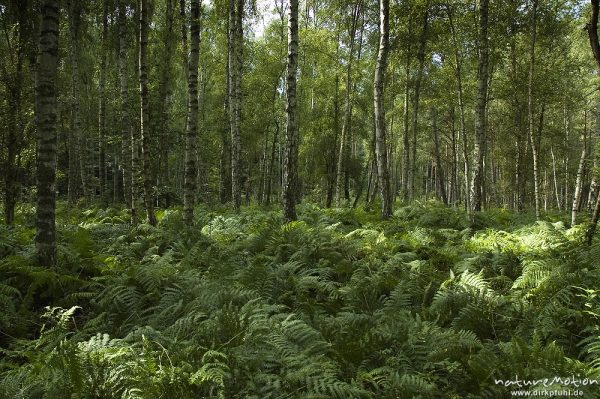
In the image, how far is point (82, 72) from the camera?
24172 millimetres

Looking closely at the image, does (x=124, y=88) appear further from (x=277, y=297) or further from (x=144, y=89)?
(x=277, y=297)

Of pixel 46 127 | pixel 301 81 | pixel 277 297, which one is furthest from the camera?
pixel 301 81

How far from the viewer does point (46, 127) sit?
6.23 metres

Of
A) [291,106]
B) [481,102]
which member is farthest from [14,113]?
[481,102]

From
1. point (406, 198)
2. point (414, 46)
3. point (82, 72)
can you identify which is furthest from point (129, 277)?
point (82, 72)

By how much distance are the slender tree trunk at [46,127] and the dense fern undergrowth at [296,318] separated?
16.8 inches

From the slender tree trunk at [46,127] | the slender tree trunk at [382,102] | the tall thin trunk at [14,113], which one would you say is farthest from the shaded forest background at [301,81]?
the slender tree trunk at [46,127]

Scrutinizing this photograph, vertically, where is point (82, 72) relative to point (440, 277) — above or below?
above

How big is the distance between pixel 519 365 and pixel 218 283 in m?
3.69

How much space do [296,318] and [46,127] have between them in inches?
185

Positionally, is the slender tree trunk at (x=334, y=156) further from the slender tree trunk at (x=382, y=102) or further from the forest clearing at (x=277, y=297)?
the forest clearing at (x=277, y=297)

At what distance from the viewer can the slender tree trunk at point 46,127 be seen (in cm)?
611

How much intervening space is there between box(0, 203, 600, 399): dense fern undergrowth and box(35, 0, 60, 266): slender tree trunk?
0.43m

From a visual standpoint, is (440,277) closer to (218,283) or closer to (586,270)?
(586,270)
